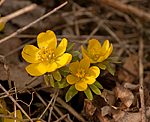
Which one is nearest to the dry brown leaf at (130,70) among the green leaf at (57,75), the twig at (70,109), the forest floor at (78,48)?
the forest floor at (78,48)

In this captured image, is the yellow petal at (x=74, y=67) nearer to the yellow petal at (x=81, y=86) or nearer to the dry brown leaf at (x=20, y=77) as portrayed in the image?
the yellow petal at (x=81, y=86)

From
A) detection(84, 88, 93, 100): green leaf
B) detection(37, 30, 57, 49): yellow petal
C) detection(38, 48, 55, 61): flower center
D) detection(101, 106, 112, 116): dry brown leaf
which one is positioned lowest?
detection(101, 106, 112, 116): dry brown leaf

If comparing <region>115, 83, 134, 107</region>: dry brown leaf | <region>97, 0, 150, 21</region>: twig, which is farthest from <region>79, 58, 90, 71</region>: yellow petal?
<region>97, 0, 150, 21</region>: twig

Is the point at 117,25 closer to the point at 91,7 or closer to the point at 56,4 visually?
the point at 91,7

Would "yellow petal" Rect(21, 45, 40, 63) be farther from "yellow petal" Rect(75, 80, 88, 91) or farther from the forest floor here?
"yellow petal" Rect(75, 80, 88, 91)

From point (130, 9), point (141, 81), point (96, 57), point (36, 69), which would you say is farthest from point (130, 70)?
point (36, 69)

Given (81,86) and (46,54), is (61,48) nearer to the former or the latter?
(46,54)

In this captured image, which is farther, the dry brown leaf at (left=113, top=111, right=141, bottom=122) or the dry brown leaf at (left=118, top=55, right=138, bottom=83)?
the dry brown leaf at (left=118, top=55, right=138, bottom=83)
